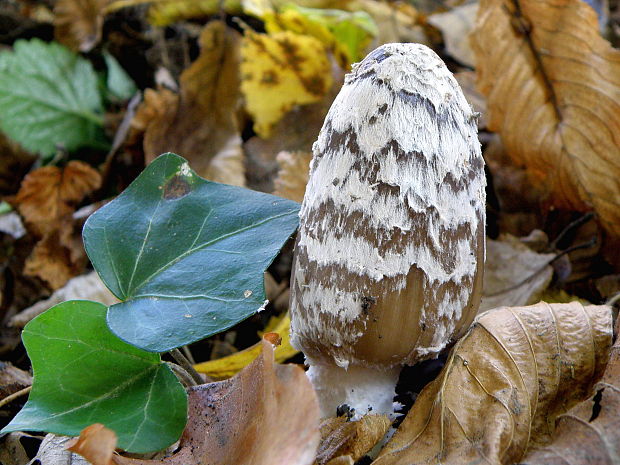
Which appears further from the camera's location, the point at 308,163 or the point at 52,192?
the point at 52,192

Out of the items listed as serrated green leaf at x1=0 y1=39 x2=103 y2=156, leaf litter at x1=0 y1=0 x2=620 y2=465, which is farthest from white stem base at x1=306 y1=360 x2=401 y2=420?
serrated green leaf at x1=0 y1=39 x2=103 y2=156

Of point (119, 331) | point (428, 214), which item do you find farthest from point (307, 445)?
point (428, 214)

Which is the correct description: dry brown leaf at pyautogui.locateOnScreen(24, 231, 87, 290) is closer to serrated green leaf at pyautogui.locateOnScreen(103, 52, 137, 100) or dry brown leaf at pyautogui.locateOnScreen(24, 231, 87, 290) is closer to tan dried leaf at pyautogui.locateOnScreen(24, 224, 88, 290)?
tan dried leaf at pyautogui.locateOnScreen(24, 224, 88, 290)

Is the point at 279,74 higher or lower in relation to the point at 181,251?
lower

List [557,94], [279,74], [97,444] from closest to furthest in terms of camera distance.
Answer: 1. [97,444]
2. [557,94]
3. [279,74]

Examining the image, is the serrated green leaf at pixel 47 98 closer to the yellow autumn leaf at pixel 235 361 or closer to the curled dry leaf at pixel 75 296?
the curled dry leaf at pixel 75 296

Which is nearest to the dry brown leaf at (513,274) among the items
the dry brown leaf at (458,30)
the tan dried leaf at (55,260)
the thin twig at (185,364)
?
the thin twig at (185,364)

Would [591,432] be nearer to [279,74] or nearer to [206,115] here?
[279,74]

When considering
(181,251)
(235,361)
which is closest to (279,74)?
(235,361)
